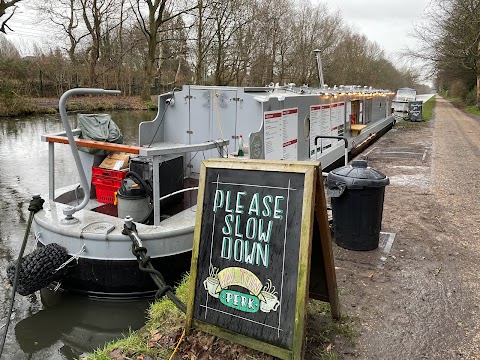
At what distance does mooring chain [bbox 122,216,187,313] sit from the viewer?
377cm

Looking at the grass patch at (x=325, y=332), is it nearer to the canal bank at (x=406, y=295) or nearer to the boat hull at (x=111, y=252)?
the canal bank at (x=406, y=295)

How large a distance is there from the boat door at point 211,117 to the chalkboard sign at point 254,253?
4.71 metres

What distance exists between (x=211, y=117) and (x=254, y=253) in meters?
5.49

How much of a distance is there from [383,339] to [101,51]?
42.9m

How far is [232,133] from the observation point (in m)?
8.09

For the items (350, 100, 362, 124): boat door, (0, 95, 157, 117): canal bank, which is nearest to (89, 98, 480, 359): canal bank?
(350, 100, 362, 124): boat door

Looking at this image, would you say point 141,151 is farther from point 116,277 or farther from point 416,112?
point 416,112

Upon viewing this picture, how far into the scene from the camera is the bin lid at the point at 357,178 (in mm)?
4887

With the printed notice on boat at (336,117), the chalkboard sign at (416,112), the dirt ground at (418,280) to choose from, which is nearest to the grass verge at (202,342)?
the dirt ground at (418,280)

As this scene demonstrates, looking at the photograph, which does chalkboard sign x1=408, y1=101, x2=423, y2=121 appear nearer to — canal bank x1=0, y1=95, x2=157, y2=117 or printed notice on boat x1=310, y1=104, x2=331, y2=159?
printed notice on boat x1=310, y1=104, x2=331, y2=159

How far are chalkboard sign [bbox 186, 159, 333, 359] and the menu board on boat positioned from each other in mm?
4272

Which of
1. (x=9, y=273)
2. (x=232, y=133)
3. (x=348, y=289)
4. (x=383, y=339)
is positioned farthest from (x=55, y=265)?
(x=232, y=133)

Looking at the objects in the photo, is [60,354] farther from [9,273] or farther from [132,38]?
[132,38]

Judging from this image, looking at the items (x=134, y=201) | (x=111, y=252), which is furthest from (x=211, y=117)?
(x=111, y=252)
